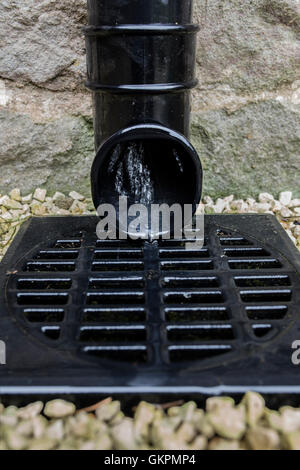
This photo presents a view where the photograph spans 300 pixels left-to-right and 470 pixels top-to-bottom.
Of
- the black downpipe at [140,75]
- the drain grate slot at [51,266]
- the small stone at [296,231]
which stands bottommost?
the small stone at [296,231]

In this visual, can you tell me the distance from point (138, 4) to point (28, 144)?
2.84 ft

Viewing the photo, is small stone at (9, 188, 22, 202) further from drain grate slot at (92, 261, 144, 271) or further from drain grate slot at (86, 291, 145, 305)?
drain grate slot at (86, 291, 145, 305)

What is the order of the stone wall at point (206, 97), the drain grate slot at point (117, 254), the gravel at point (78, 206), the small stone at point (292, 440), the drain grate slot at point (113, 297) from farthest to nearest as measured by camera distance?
the gravel at point (78, 206)
the stone wall at point (206, 97)
the drain grate slot at point (117, 254)
the drain grate slot at point (113, 297)
the small stone at point (292, 440)

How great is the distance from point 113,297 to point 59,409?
1.26 ft

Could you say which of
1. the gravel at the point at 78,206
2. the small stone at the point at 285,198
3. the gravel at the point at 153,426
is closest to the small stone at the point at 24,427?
the gravel at the point at 153,426

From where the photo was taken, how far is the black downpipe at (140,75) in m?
1.42

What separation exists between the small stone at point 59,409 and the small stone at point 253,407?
33 cm

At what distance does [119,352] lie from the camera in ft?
3.59

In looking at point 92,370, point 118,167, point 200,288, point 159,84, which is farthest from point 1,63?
point 92,370

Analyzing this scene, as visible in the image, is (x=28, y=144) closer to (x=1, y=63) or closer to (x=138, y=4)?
(x=1, y=63)

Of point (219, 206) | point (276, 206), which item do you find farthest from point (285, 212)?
point (219, 206)

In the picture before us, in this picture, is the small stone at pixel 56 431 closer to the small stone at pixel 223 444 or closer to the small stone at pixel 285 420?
the small stone at pixel 223 444
